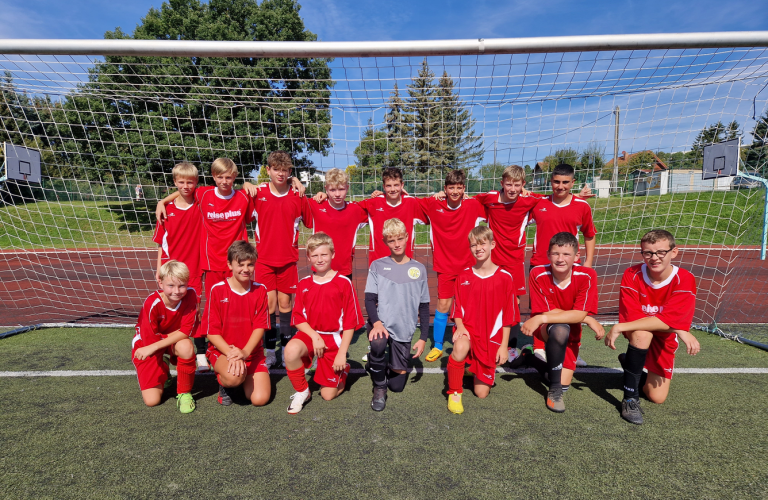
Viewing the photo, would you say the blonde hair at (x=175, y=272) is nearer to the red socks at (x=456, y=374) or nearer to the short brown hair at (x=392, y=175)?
the short brown hair at (x=392, y=175)

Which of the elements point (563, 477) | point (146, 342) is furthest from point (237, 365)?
point (563, 477)

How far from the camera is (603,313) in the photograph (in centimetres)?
531

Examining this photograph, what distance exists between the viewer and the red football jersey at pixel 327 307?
294cm

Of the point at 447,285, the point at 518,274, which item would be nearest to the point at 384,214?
the point at 447,285

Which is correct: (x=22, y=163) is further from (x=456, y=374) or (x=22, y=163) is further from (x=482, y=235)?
(x=456, y=374)

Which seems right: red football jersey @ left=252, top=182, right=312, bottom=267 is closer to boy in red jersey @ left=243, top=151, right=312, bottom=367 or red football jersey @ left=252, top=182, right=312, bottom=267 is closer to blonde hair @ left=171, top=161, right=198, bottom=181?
boy in red jersey @ left=243, top=151, right=312, bottom=367

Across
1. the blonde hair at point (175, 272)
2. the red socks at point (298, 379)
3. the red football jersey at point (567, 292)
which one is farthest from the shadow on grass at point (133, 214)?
the red football jersey at point (567, 292)

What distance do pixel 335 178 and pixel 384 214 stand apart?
24.0 inches

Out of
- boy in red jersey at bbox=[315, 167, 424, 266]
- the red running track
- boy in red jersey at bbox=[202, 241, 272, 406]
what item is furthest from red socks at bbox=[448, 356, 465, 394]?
the red running track

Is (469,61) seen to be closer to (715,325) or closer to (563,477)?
(563,477)

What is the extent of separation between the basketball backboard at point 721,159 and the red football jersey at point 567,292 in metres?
2.77

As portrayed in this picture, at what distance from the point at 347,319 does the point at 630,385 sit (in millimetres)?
2076

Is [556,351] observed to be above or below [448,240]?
below

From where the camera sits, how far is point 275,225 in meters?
3.65
